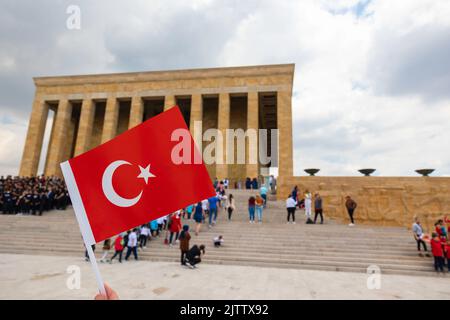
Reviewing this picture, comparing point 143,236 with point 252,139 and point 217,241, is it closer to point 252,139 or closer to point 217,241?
point 217,241

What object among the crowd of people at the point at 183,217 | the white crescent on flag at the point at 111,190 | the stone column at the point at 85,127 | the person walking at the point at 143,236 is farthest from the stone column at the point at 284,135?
the white crescent on flag at the point at 111,190

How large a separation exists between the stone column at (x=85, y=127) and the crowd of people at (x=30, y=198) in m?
10.7

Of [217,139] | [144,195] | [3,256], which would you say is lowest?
[3,256]

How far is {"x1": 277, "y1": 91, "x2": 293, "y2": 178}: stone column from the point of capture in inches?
936

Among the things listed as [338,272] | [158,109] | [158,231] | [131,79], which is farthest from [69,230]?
[158,109]

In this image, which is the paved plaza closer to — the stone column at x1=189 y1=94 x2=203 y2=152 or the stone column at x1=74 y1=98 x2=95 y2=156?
the stone column at x1=189 y1=94 x2=203 y2=152

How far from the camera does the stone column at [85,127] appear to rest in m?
27.2

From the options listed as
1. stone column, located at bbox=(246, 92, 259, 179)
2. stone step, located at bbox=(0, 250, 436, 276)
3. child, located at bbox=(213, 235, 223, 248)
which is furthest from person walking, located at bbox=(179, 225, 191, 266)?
stone column, located at bbox=(246, 92, 259, 179)

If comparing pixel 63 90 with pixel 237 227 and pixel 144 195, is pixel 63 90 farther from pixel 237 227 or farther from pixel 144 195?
pixel 144 195

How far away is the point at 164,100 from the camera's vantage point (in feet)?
94.1

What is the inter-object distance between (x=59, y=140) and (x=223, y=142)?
17.4 meters

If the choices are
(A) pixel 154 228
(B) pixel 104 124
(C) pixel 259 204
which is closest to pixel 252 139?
(C) pixel 259 204

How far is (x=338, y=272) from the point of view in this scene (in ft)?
24.5
